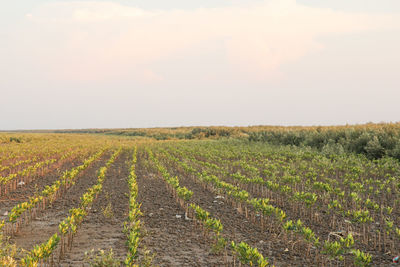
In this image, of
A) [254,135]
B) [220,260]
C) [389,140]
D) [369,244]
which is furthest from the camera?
[254,135]

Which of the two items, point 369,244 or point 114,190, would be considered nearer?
point 369,244

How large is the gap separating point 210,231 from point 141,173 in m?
8.34

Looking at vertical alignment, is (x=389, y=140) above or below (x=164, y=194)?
above

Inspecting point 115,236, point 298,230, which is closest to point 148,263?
point 115,236

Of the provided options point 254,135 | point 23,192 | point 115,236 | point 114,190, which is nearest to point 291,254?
point 115,236

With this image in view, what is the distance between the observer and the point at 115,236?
6.05 m

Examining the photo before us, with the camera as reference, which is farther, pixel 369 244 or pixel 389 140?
pixel 389 140

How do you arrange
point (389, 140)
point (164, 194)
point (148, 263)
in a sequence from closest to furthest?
point (148, 263) < point (164, 194) < point (389, 140)

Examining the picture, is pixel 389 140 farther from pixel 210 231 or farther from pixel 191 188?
pixel 210 231

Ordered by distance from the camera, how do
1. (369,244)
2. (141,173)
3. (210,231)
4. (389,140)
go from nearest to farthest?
(369,244), (210,231), (141,173), (389,140)

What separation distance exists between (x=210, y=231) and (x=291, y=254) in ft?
6.41

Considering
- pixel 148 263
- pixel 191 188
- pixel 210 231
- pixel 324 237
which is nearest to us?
pixel 148 263

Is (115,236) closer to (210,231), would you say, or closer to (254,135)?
(210,231)

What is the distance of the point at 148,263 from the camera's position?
4285 mm
